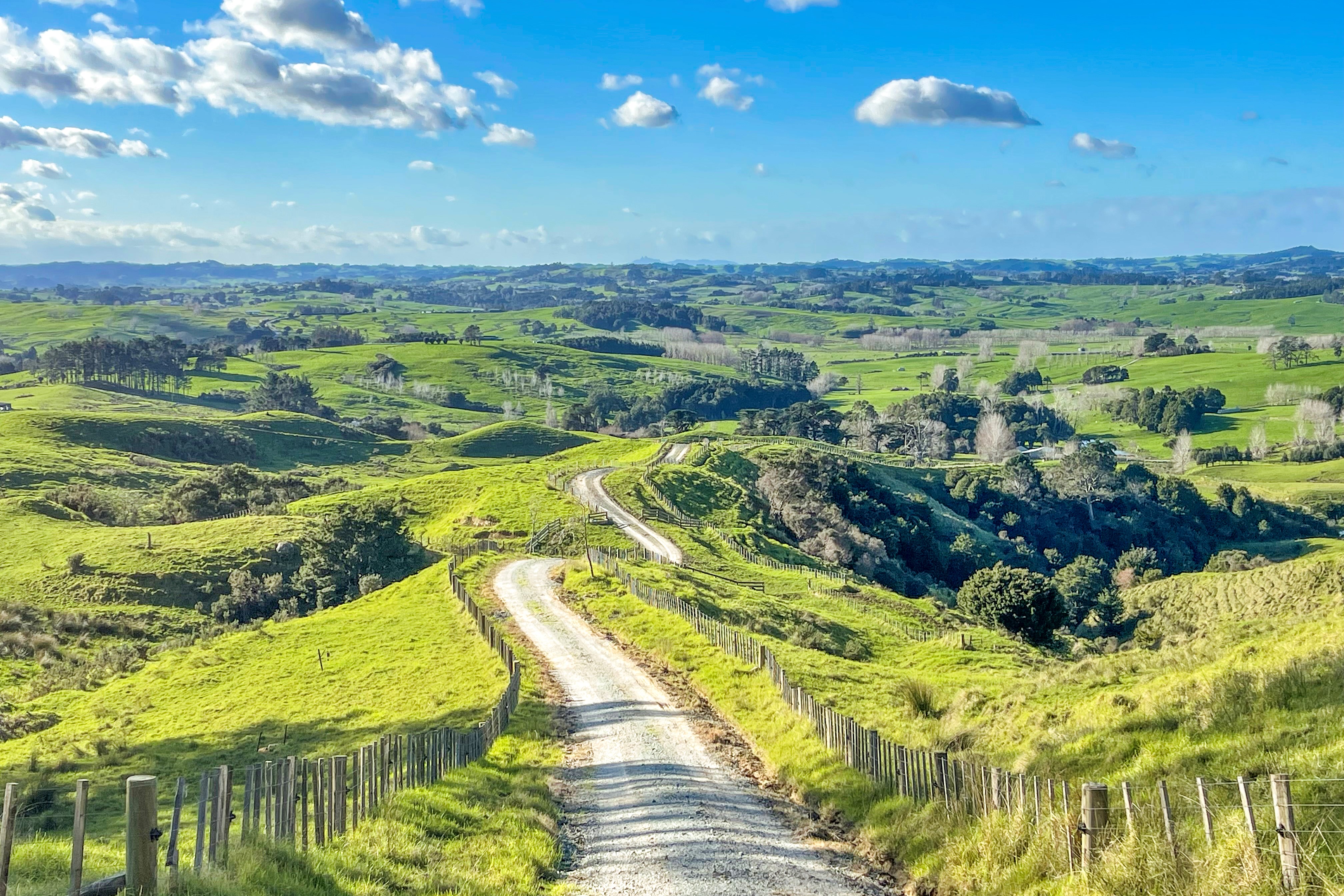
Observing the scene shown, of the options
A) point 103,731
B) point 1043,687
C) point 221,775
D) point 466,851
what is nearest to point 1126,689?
point 1043,687

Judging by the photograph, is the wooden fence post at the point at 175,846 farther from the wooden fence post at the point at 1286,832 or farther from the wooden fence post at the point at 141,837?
the wooden fence post at the point at 1286,832

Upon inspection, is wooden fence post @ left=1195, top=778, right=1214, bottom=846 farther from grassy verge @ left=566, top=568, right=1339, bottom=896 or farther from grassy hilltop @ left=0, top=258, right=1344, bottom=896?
grassy hilltop @ left=0, top=258, right=1344, bottom=896

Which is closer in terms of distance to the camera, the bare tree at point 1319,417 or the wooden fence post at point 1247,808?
the wooden fence post at point 1247,808

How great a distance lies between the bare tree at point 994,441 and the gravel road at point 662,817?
6329 inches

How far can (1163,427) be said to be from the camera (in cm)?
19800

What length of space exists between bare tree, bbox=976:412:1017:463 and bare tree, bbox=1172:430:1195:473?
26948 mm

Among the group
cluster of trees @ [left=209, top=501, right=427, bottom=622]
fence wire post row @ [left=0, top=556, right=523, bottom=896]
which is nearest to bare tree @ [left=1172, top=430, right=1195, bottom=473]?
cluster of trees @ [left=209, top=501, right=427, bottom=622]

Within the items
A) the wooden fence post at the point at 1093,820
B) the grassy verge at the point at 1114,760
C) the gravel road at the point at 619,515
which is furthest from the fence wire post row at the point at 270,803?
the gravel road at the point at 619,515

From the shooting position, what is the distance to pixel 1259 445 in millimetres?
174375

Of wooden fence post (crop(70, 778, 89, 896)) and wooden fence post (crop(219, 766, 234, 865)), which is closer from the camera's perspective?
wooden fence post (crop(70, 778, 89, 896))

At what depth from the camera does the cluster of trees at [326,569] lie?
69.4 meters

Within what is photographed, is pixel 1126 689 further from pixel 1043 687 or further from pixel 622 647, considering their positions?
pixel 622 647

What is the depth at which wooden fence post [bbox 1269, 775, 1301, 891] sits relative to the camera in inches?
412

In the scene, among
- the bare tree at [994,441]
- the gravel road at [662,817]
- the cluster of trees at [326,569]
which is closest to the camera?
the gravel road at [662,817]
